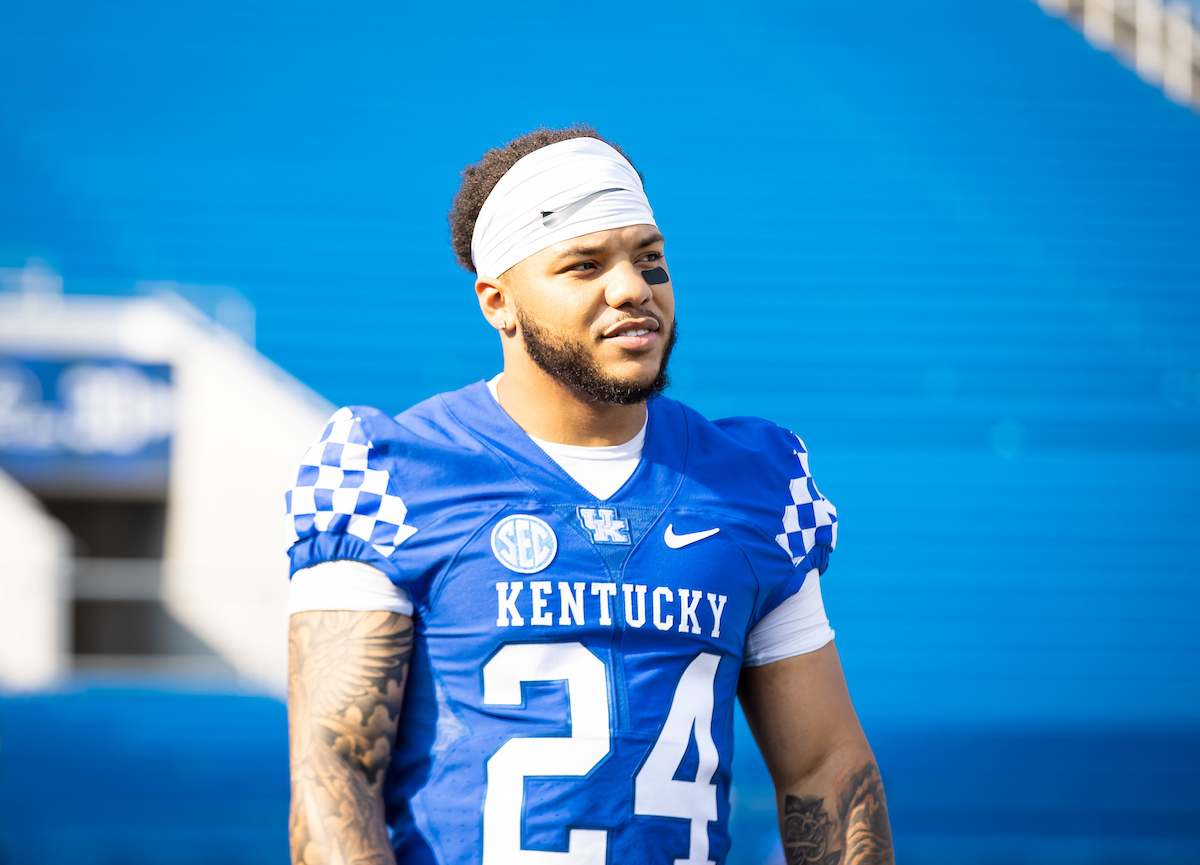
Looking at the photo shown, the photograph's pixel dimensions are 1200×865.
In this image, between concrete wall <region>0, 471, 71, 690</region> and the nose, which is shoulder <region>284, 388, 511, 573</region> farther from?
concrete wall <region>0, 471, 71, 690</region>

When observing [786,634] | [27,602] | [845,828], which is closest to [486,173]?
[786,634]

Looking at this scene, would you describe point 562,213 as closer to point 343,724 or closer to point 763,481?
point 763,481

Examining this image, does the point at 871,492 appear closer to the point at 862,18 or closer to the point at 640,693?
the point at 862,18

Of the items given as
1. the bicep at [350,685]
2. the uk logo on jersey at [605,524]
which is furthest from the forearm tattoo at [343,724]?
the uk logo on jersey at [605,524]

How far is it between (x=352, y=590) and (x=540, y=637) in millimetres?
218

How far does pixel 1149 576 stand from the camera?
792 cm

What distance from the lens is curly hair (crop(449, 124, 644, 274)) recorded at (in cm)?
168

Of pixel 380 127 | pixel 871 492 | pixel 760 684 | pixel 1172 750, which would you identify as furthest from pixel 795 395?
pixel 760 684

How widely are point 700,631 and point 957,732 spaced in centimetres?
558

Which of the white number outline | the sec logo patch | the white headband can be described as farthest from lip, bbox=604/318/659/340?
the white number outline

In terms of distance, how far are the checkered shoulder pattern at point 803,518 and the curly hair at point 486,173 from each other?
45 centimetres

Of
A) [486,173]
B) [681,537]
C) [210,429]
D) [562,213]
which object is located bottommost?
[681,537]

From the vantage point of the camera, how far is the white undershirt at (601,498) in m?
1.43

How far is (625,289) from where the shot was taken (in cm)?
150
